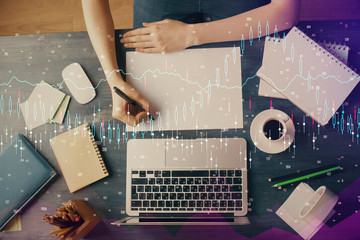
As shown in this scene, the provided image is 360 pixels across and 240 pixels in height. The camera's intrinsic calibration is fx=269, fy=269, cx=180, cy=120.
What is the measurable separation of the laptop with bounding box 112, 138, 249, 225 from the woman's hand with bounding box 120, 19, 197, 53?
0.35m

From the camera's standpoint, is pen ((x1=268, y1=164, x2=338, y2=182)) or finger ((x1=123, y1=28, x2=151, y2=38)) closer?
pen ((x1=268, y1=164, x2=338, y2=182))

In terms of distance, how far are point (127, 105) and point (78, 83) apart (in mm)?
226

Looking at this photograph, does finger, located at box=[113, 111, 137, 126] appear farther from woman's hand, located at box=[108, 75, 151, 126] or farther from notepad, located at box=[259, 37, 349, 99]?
notepad, located at box=[259, 37, 349, 99]

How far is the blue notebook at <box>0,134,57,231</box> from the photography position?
0.99 metres

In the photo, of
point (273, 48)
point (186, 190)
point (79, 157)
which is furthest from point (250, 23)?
point (79, 157)

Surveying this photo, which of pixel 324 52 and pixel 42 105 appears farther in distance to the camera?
pixel 42 105

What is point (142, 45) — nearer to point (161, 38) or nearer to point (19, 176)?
point (161, 38)

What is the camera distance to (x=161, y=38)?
1.02m

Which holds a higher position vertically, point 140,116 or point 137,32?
point 137,32

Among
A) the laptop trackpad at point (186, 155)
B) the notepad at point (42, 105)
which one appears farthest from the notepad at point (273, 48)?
the notepad at point (42, 105)

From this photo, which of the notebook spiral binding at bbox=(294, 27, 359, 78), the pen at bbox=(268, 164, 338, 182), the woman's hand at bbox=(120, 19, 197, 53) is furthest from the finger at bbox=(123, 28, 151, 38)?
the pen at bbox=(268, 164, 338, 182)

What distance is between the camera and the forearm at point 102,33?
1.00m

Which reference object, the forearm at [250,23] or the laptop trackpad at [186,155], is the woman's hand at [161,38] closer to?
the forearm at [250,23]

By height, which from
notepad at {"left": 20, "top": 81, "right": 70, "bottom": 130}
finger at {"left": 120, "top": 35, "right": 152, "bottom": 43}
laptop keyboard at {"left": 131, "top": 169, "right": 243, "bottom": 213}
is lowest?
laptop keyboard at {"left": 131, "top": 169, "right": 243, "bottom": 213}
